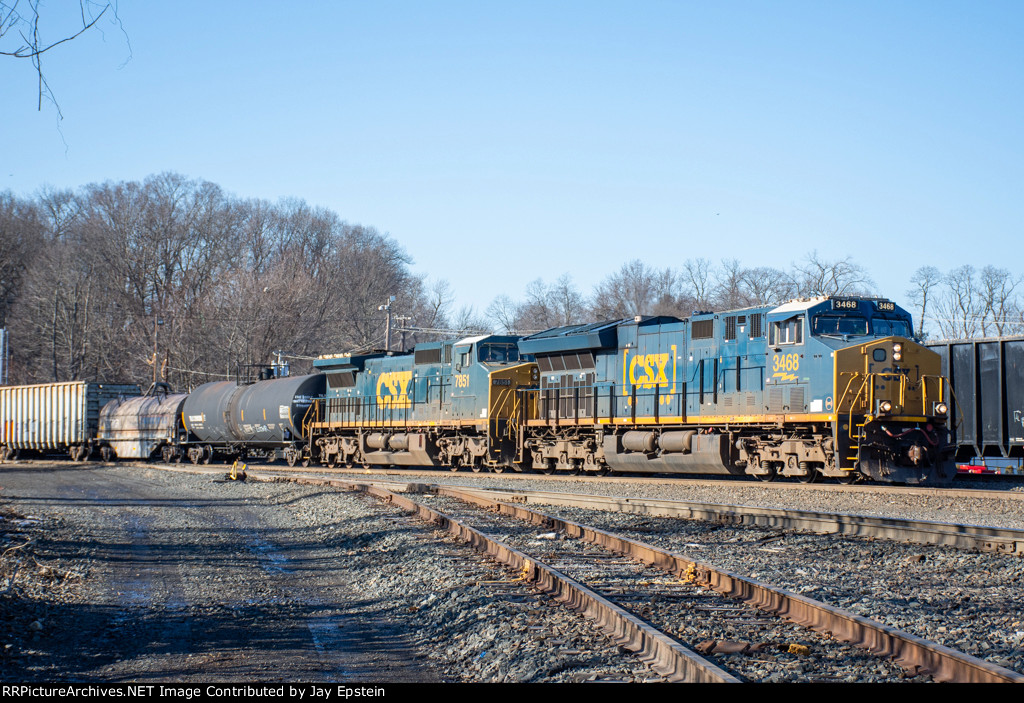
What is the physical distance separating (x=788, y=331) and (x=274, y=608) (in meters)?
13.0

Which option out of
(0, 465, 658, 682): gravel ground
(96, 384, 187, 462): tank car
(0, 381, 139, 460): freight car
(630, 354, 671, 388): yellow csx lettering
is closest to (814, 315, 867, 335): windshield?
(630, 354, 671, 388): yellow csx lettering

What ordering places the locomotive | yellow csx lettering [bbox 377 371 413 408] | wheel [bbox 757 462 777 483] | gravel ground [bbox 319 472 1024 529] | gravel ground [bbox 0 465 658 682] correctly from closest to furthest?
gravel ground [bbox 0 465 658 682]
gravel ground [bbox 319 472 1024 529]
the locomotive
wheel [bbox 757 462 777 483]
yellow csx lettering [bbox 377 371 413 408]

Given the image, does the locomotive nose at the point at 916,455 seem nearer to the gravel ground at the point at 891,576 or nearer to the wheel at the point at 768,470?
the wheel at the point at 768,470

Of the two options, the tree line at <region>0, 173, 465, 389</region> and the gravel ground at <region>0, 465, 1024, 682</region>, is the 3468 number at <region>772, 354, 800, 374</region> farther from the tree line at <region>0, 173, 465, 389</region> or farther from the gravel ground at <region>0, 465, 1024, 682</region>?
the tree line at <region>0, 173, 465, 389</region>

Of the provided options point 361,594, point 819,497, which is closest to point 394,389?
point 819,497

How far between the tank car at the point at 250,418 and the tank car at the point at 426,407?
2.41 ft

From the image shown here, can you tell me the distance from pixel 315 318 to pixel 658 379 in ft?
164

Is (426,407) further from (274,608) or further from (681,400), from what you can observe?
(274,608)

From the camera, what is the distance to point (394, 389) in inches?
1127

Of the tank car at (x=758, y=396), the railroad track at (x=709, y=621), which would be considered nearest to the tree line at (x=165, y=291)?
the tank car at (x=758, y=396)

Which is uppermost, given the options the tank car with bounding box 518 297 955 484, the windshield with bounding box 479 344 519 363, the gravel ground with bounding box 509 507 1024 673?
the windshield with bounding box 479 344 519 363

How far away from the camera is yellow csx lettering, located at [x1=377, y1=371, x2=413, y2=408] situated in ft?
92.3

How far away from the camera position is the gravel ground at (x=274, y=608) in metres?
5.86

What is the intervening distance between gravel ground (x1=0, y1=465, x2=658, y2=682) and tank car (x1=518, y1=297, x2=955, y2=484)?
8230 millimetres
